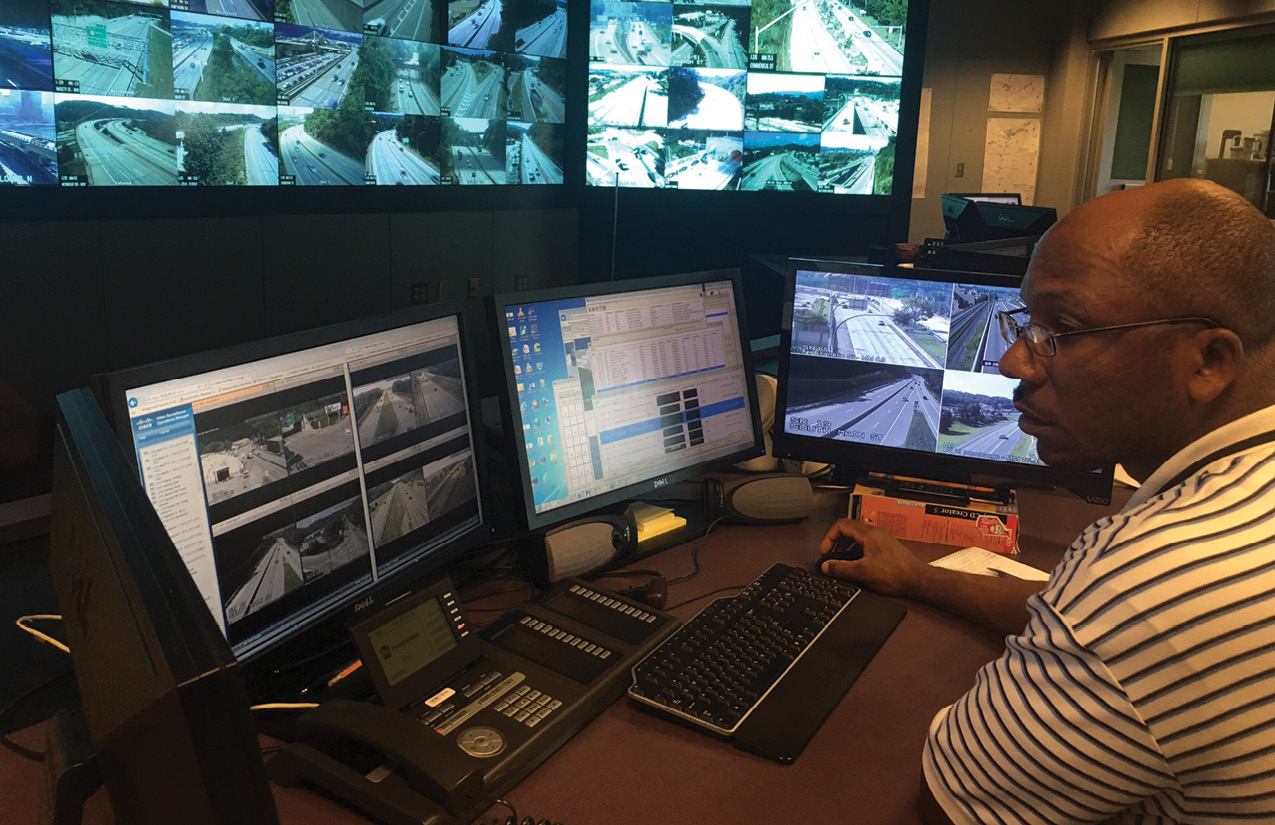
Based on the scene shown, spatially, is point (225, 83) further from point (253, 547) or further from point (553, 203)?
point (253, 547)

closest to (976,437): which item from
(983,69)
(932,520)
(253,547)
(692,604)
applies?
(932,520)

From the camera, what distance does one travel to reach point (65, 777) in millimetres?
624

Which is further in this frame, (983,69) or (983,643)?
(983,69)

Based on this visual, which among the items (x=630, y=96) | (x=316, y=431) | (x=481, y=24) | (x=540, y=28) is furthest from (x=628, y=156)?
(x=316, y=431)

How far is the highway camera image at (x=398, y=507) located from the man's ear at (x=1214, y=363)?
942mm

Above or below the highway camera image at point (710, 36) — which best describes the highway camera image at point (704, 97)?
below

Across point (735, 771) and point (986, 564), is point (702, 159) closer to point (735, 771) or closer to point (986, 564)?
point (986, 564)

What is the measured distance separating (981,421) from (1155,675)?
1.06 metres

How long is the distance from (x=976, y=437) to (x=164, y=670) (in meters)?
1.67

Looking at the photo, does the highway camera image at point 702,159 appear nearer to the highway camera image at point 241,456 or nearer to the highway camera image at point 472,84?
the highway camera image at point 472,84

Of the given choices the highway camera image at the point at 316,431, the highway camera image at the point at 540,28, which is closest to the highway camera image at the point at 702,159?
the highway camera image at the point at 540,28

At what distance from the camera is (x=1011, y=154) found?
25.2 feet

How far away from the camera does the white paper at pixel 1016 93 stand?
7.59m

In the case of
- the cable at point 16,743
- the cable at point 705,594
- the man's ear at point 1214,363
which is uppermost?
the man's ear at point 1214,363
